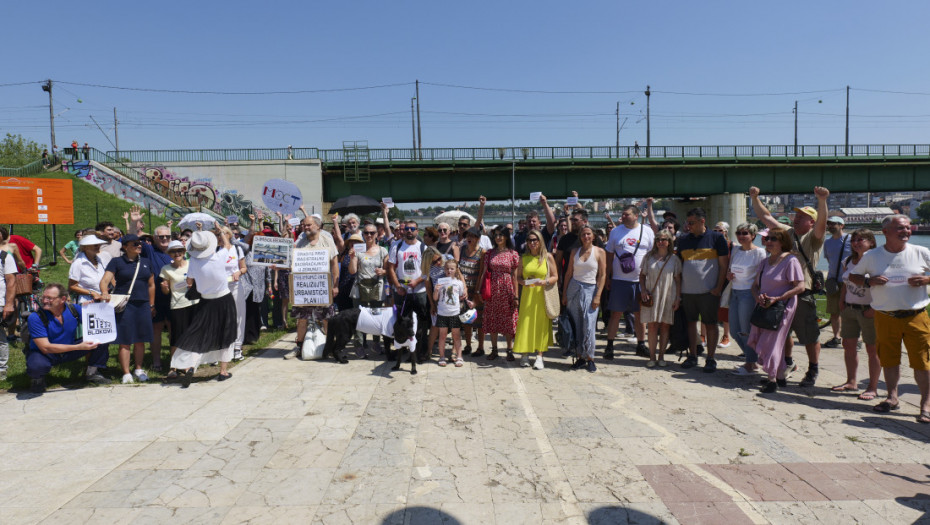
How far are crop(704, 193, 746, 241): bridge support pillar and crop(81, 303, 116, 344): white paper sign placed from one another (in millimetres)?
36711

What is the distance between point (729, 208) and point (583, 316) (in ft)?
113

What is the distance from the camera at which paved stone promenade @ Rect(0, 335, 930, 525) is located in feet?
11.2

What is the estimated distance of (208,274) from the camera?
6285mm

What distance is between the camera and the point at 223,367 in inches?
257

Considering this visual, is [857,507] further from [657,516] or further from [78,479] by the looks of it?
[78,479]

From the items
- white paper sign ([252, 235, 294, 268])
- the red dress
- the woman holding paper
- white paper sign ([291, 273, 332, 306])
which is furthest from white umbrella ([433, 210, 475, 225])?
the woman holding paper

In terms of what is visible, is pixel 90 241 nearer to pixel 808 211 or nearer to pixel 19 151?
pixel 808 211

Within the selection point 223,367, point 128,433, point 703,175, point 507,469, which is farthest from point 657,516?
point 703,175

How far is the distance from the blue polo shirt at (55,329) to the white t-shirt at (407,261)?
12.3 feet

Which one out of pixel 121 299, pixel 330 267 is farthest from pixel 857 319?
pixel 121 299

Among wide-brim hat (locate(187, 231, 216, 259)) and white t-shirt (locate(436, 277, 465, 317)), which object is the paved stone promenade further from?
wide-brim hat (locate(187, 231, 216, 259))

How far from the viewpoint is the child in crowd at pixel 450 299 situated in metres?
7.07

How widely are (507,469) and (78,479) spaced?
3083 millimetres

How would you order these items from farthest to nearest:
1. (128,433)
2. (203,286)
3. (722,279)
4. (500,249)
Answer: (500,249), (722,279), (203,286), (128,433)
